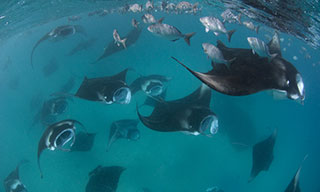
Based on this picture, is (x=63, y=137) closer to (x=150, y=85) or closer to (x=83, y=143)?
A: (x=83, y=143)

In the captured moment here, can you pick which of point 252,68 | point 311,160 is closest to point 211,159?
point 252,68

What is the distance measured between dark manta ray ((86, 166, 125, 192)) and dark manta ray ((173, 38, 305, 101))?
462 centimetres

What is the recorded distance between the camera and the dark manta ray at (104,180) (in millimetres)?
5473

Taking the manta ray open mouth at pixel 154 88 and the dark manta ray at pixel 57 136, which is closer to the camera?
the dark manta ray at pixel 57 136

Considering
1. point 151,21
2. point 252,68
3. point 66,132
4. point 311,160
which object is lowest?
point 311,160

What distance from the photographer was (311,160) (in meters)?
16.5

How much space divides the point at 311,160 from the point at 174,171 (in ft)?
53.7

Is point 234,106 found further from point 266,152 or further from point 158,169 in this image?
point 158,169

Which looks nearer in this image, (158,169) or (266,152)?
(266,152)

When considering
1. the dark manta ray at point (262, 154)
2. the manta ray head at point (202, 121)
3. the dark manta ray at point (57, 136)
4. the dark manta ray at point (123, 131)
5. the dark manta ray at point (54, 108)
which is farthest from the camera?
the dark manta ray at point (54, 108)

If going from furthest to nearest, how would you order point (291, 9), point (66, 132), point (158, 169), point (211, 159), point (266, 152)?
point (291, 9)
point (211, 159)
point (158, 169)
point (266, 152)
point (66, 132)

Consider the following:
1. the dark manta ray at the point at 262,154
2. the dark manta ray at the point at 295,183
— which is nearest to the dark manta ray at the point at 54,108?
the dark manta ray at the point at 262,154

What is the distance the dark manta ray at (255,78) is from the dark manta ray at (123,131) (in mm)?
Result: 5290

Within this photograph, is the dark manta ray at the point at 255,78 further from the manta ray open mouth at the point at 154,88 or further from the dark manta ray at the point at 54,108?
the dark manta ray at the point at 54,108
